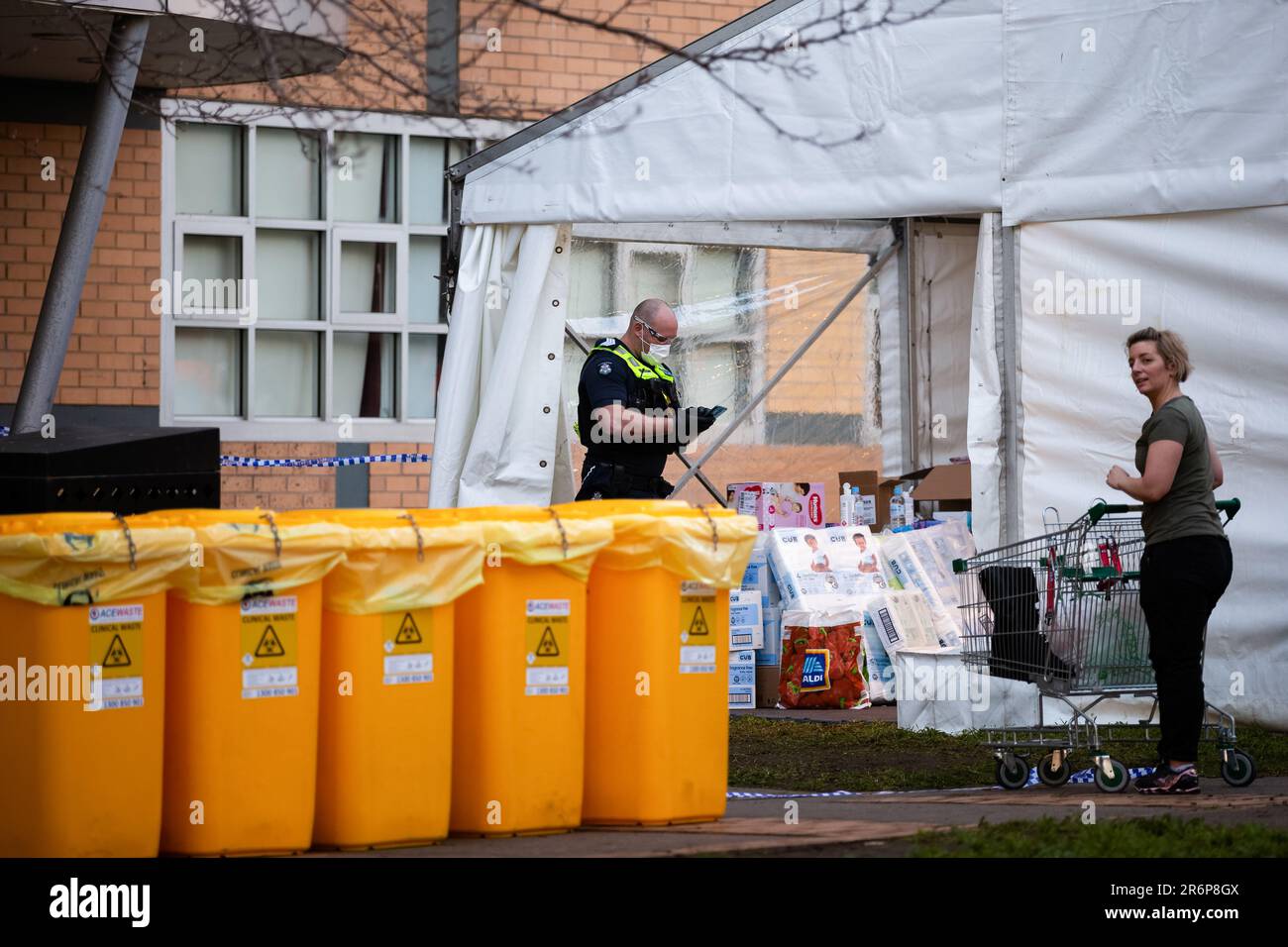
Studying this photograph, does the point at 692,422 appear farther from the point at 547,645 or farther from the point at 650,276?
the point at 547,645

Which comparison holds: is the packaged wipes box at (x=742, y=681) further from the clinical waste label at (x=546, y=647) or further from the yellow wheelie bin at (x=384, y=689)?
the yellow wheelie bin at (x=384, y=689)

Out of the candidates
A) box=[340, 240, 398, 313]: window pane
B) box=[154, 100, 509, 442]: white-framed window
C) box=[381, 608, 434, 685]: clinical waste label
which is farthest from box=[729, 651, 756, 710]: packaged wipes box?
box=[381, 608, 434, 685]: clinical waste label

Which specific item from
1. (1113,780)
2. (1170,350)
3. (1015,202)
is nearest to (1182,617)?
(1113,780)

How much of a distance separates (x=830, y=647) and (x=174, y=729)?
5586 millimetres

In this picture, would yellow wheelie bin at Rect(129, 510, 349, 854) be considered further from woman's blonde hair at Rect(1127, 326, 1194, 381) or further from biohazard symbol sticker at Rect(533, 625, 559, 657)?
woman's blonde hair at Rect(1127, 326, 1194, 381)

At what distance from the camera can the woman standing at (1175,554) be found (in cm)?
689

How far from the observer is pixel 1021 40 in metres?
9.35

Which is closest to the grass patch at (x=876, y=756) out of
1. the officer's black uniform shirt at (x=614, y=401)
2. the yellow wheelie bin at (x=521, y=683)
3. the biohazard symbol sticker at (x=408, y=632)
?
the officer's black uniform shirt at (x=614, y=401)

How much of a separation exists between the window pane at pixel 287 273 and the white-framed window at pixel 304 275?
11 millimetres

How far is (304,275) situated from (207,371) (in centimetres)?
105

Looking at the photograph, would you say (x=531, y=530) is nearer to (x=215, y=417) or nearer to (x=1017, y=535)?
(x=1017, y=535)

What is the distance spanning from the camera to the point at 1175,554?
6930 mm

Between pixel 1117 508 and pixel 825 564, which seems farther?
pixel 825 564
